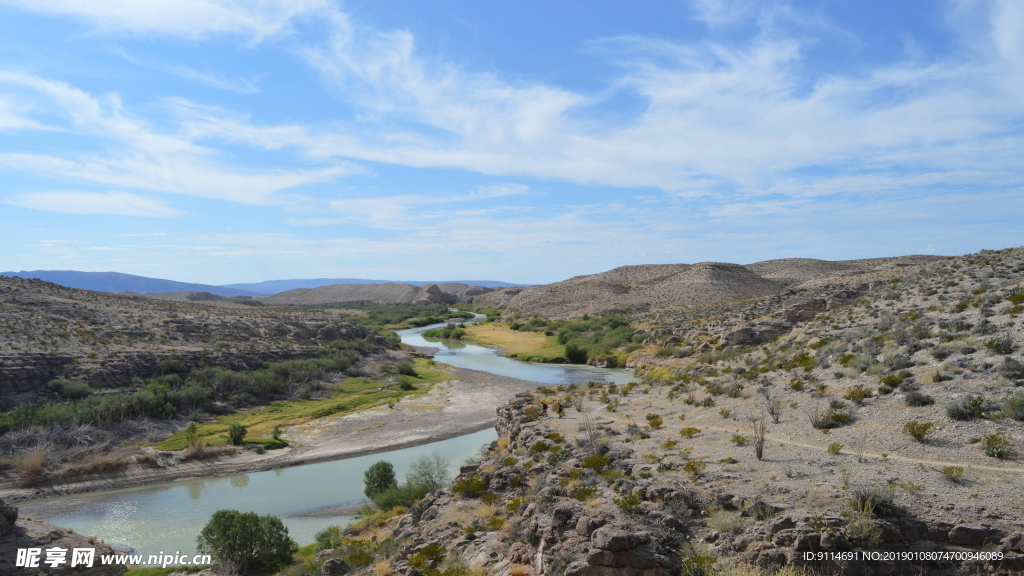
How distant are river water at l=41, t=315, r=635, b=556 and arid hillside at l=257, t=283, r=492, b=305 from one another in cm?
13019

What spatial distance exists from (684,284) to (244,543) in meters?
74.2

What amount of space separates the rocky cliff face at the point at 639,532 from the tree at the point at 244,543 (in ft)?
13.1

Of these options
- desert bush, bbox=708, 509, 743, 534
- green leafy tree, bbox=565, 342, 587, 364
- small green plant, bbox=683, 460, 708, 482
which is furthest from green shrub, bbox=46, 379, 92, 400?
green leafy tree, bbox=565, 342, 587, 364

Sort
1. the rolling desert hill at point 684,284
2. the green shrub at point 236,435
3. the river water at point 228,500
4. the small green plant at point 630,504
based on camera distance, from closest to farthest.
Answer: the small green plant at point 630,504 → the river water at point 228,500 → the green shrub at point 236,435 → the rolling desert hill at point 684,284

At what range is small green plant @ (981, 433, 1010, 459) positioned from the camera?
9.63m

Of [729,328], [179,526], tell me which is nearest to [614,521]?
[179,526]

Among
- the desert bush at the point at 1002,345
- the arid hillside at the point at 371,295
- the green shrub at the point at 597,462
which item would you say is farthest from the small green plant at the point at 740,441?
the arid hillside at the point at 371,295

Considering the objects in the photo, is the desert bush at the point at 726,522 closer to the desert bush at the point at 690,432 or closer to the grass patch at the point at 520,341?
the desert bush at the point at 690,432

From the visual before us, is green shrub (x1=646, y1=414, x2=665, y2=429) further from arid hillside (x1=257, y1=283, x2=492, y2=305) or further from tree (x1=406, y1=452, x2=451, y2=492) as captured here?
arid hillside (x1=257, y1=283, x2=492, y2=305)

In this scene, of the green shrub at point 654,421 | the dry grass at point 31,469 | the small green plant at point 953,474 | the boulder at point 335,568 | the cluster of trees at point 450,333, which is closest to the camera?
the small green plant at point 953,474

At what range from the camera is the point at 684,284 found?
264ft

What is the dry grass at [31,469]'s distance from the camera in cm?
2219

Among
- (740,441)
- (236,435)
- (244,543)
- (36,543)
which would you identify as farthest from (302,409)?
(740,441)

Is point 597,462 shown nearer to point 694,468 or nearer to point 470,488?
point 694,468
